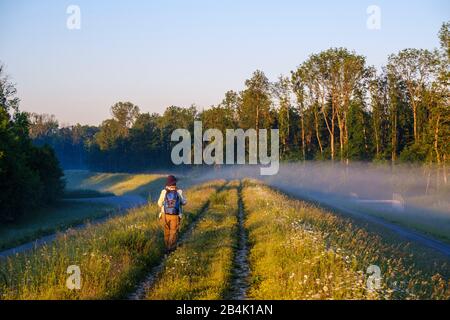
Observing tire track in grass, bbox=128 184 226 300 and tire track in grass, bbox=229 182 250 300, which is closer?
tire track in grass, bbox=128 184 226 300

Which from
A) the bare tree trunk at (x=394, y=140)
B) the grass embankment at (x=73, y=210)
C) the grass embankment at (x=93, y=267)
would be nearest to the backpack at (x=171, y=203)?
the grass embankment at (x=93, y=267)

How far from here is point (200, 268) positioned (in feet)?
41.8

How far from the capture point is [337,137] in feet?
282

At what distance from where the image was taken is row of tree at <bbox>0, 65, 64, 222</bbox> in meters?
41.1

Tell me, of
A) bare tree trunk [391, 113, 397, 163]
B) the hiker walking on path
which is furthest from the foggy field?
bare tree trunk [391, 113, 397, 163]

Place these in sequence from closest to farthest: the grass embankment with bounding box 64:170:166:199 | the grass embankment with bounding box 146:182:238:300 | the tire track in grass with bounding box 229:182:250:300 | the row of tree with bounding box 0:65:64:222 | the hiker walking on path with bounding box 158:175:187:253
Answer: the grass embankment with bounding box 146:182:238:300, the tire track in grass with bounding box 229:182:250:300, the hiker walking on path with bounding box 158:175:187:253, the row of tree with bounding box 0:65:64:222, the grass embankment with bounding box 64:170:166:199

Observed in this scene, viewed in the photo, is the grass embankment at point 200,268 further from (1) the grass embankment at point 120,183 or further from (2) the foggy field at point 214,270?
(1) the grass embankment at point 120,183

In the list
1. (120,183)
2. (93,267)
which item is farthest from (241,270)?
(120,183)

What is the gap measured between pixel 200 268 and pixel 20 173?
35.0 metres

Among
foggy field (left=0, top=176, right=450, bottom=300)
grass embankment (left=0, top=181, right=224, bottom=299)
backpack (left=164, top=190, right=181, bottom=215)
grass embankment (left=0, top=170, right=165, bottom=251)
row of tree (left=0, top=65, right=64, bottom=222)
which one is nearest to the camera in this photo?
foggy field (left=0, top=176, right=450, bottom=300)

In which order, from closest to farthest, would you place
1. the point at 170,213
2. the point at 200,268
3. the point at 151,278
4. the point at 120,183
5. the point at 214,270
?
the point at 151,278, the point at 214,270, the point at 200,268, the point at 170,213, the point at 120,183

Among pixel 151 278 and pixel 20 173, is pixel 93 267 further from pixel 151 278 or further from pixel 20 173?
pixel 20 173

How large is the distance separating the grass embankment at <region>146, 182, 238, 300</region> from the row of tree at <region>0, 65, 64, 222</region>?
26123 mm

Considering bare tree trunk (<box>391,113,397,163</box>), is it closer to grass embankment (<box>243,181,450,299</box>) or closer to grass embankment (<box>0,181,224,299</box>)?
grass embankment (<box>243,181,450,299</box>)
